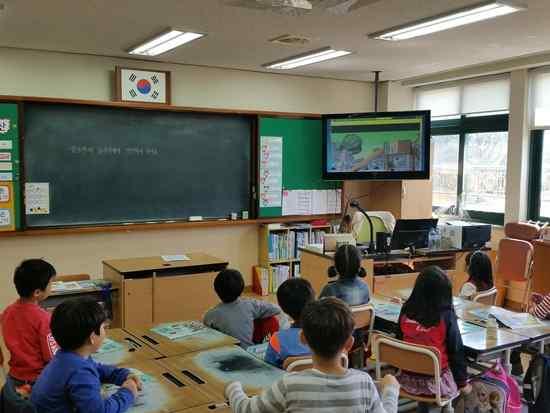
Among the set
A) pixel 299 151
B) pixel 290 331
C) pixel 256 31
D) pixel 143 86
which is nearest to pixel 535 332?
pixel 290 331

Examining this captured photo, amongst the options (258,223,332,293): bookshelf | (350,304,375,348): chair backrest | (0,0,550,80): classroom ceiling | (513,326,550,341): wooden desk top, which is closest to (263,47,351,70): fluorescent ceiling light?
(0,0,550,80): classroom ceiling

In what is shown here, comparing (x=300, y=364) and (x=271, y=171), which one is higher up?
(x=271, y=171)

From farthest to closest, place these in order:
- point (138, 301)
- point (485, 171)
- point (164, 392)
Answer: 1. point (485, 171)
2. point (138, 301)
3. point (164, 392)

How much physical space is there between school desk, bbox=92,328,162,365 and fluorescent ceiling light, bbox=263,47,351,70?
369 centimetres

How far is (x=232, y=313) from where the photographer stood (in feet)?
9.73

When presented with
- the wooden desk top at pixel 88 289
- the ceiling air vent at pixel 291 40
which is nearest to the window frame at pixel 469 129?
the ceiling air vent at pixel 291 40

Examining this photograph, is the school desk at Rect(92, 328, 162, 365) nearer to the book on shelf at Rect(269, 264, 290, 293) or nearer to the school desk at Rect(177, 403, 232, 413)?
the school desk at Rect(177, 403, 232, 413)

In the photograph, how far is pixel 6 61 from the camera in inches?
210

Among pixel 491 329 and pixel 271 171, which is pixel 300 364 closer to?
pixel 491 329

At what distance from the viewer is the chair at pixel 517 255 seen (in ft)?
18.1

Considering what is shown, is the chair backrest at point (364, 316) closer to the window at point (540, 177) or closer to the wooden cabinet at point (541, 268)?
the wooden cabinet at point (541, 268)

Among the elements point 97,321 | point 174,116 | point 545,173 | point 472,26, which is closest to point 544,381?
point 97,321

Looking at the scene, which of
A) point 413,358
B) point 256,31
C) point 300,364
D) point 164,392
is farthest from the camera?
point 256,31

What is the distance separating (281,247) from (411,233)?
2219mm
